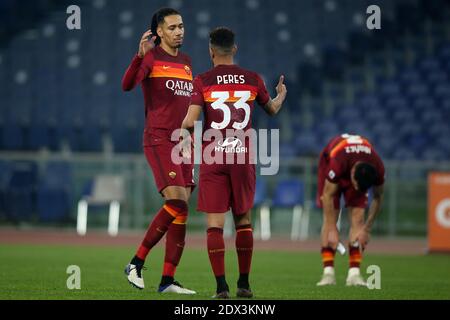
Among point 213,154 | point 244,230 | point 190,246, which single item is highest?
point 213,154

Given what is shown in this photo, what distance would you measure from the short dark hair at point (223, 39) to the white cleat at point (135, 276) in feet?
6.92

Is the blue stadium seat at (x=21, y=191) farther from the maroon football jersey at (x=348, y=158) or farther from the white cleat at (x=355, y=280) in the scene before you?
the white cleat at (x=355, y=280)

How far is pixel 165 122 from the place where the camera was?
9.34m

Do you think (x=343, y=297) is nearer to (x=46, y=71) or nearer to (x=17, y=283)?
(x=17, y=283)

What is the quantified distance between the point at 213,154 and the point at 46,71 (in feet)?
61.7

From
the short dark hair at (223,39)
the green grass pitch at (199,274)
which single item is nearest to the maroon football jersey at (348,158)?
the green grass pitch at (199,274)

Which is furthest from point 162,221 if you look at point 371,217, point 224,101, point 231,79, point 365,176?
point 371,217

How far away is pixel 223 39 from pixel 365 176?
2.58 metres

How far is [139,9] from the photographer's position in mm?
27516

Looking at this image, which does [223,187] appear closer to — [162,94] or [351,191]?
[162,94]

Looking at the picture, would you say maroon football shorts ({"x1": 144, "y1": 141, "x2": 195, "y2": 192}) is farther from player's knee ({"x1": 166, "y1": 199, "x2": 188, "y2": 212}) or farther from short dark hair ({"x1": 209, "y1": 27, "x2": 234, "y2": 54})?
short dark hair ({"x1": 209, "y1": 27, "x2": 234, "y2": 54})

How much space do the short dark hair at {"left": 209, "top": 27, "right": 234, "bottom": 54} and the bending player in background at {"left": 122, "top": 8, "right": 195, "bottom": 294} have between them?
787 mm
